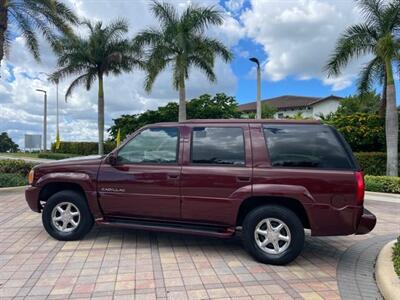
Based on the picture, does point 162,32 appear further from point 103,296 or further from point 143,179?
point 103,296

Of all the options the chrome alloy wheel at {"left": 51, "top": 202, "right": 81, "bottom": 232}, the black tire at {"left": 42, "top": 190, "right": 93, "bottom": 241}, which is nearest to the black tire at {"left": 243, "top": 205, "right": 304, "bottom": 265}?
the black tire at {"left": 42, "top": 190, "right": 93, "bottom": 241}

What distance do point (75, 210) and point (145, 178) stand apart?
1.33 meters

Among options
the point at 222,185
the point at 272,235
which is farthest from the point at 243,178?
the point at 272,235

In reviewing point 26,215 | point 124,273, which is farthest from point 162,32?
point 124,273

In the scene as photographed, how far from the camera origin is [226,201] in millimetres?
5383

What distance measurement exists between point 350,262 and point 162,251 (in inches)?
104

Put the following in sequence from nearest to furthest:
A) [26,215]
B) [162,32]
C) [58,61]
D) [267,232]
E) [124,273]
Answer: [124,273] < [267,232] < [26,215] < [162,32] < [58,61]

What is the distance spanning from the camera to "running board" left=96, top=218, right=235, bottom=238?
5.49 metres

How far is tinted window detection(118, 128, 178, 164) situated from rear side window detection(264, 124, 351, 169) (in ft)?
4.48

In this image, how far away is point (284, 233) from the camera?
17.4ft

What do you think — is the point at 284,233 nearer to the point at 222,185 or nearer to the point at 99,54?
the point at 222,185

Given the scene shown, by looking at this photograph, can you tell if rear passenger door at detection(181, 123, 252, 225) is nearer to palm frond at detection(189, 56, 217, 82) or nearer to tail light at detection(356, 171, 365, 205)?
tail light at detection(356, 171, 365, 205)

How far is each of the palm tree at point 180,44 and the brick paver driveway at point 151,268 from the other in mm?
15028

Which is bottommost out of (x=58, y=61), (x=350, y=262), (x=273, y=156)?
(x=350, y=262)
